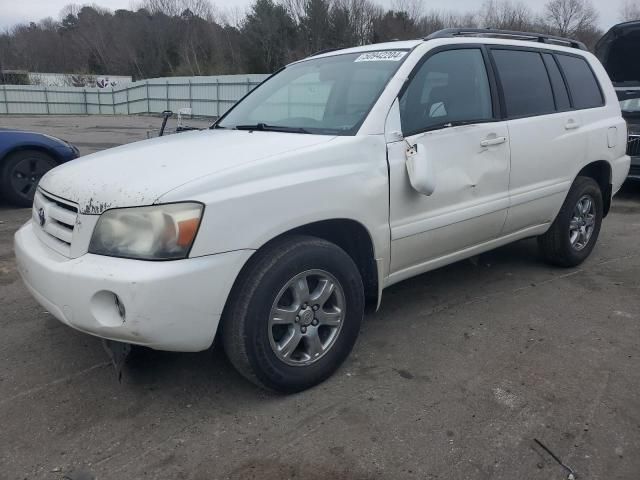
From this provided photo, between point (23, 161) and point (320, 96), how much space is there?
4873 mm

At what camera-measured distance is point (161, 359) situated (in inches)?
128

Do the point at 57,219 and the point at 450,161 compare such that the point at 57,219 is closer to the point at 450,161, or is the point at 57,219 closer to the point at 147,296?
the point at 147,296

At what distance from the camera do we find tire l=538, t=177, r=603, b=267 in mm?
4566

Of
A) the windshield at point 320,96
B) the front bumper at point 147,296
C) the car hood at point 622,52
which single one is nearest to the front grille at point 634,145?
the car hood at point 622,52

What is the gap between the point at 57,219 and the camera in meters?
2.77

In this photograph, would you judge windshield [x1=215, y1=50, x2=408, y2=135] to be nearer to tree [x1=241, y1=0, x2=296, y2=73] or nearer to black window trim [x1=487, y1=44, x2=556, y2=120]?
black window trim [x1=487, y1=44, x2=556, y2=120]

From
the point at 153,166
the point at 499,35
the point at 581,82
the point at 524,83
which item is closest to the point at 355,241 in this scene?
the point at 153,166

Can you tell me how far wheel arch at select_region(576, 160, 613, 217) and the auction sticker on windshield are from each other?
2182mm

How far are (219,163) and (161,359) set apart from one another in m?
1.26

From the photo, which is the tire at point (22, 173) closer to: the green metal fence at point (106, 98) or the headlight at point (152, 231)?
the headlight at point (152, 231)

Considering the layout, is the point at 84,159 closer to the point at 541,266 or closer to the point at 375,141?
the point at 375,141

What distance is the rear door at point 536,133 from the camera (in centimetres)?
393

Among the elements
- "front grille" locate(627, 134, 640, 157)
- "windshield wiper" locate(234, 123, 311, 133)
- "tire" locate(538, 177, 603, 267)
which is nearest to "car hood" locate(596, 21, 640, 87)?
"front grille" locate(627, 134, 640, 157)

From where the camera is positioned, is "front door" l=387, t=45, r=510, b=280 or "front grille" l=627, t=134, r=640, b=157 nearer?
"front door" l=387, t=45, r=510, b=280
